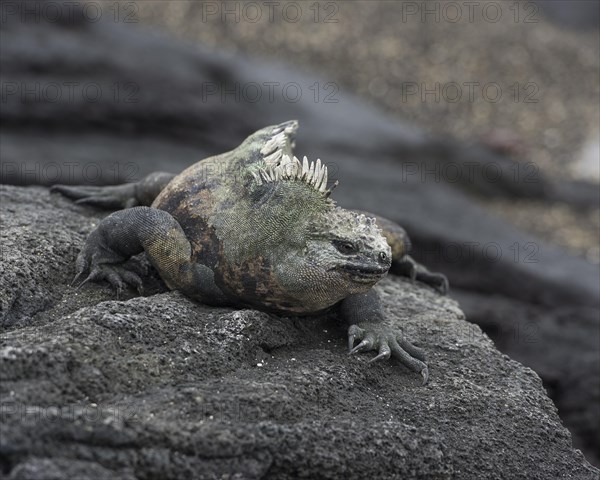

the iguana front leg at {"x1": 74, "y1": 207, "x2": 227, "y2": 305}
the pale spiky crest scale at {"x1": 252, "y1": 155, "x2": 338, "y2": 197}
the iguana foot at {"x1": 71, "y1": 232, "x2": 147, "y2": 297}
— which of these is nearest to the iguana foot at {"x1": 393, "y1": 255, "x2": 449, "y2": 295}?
the pale spiky crest scale at {"x1": 252, "y1": 155, "x2": 338, "y2": 197}

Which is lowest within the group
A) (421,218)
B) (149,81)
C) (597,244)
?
(597,244)

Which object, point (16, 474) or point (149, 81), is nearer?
point (16, 474)

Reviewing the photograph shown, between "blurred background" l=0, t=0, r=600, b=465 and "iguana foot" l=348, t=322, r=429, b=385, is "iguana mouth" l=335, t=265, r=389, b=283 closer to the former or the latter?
"iguana foot" l=348, t=322, r=429, b=385

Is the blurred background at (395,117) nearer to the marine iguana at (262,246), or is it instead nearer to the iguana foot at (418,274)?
the iguana foot at (418,274)

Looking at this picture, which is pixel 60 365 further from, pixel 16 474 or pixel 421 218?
pixel 421 218

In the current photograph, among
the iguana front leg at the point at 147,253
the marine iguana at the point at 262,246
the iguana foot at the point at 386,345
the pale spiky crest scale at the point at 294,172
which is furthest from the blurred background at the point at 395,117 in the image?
the iguana front leg at the point at 147,253

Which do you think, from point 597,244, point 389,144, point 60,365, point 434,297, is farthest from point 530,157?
point 60,365

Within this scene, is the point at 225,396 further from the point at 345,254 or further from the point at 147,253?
the point at 147,253
